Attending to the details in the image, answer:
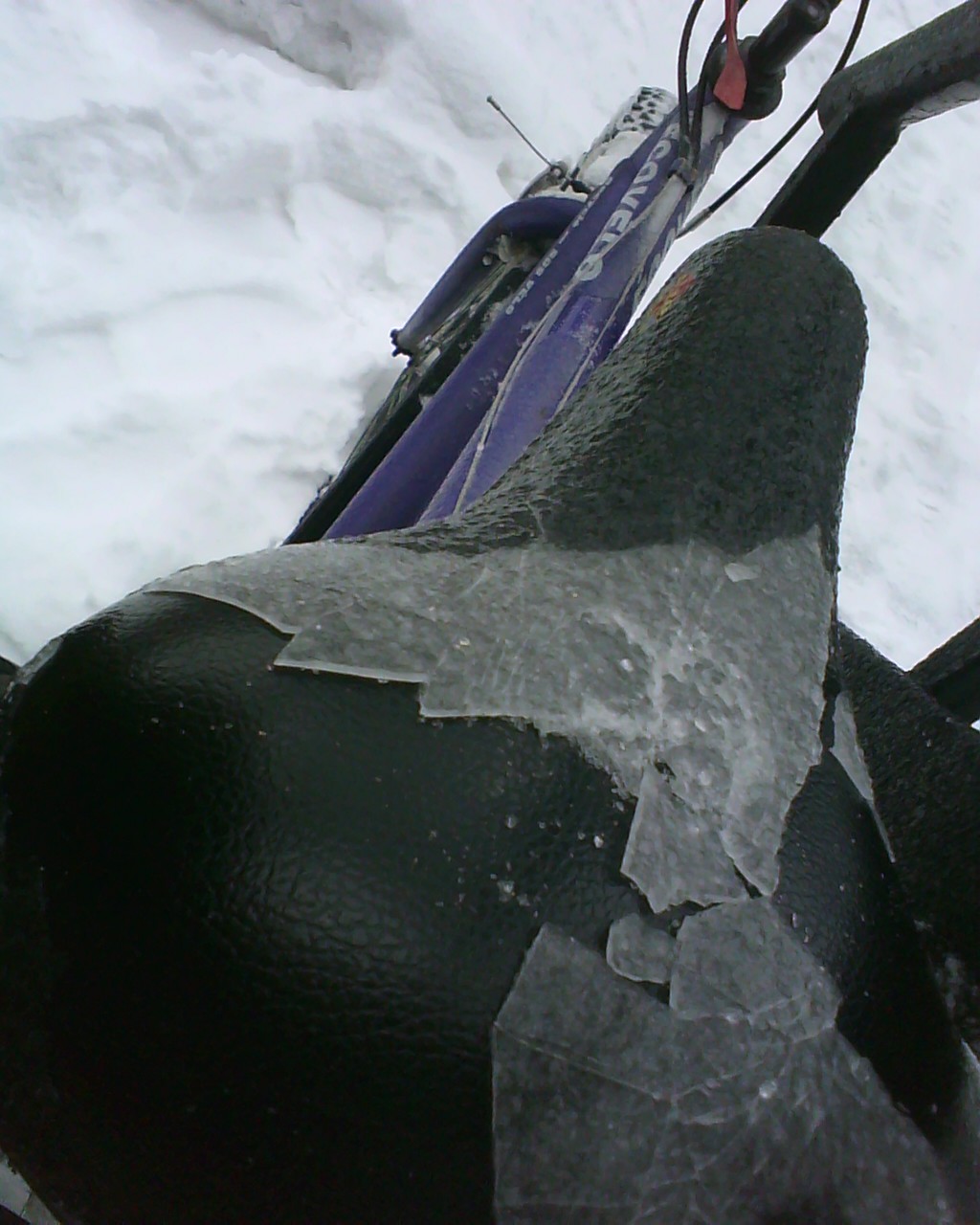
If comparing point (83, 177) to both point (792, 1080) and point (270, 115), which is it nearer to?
point (270, 115)

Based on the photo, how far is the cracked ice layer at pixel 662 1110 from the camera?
361 mm

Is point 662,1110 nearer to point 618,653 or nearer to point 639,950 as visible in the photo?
point 639,950

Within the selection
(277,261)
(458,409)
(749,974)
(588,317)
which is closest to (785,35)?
(588,317)

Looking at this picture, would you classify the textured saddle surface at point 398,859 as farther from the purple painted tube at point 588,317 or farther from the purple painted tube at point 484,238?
the purple painted tube at point 484,238

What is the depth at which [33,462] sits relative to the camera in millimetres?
1837

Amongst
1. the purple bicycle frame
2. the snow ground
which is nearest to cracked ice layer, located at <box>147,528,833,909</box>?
the purple bicycle frame

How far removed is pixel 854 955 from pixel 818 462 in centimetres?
26

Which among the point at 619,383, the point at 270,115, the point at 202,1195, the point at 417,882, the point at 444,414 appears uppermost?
the point at 619,383

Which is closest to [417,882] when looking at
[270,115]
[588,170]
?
[588,170]

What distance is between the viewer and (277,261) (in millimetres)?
2502

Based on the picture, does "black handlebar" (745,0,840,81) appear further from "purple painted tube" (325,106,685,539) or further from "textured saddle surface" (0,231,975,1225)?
"textured saddle surface" (0,231,975,1225)

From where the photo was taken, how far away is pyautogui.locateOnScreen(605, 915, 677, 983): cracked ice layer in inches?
14.9

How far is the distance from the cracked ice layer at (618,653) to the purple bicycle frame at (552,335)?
53cm

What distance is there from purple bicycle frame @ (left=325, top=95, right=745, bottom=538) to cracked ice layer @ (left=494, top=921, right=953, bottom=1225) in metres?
0.68
